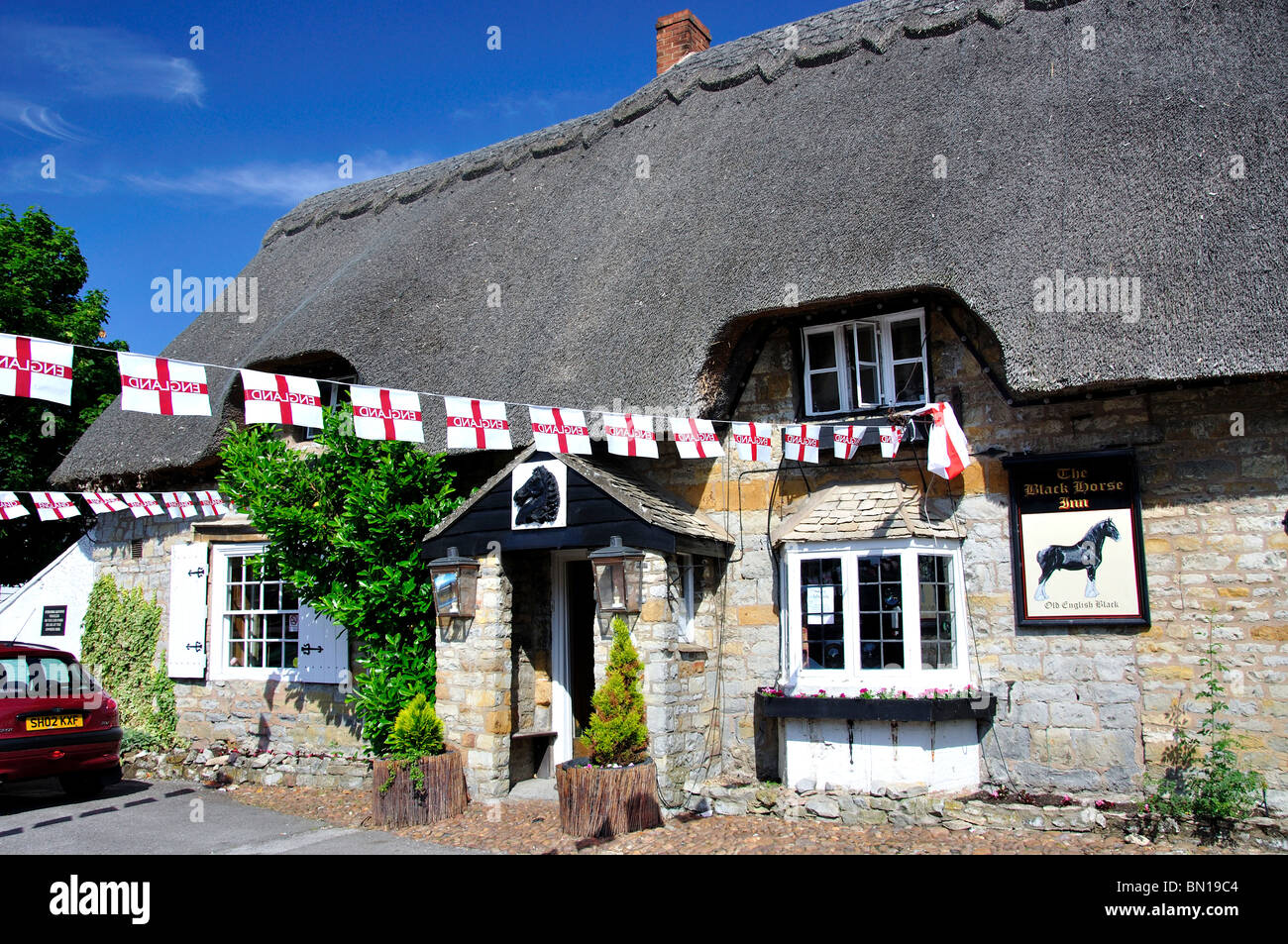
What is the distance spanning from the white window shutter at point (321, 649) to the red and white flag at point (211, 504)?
→ 6.33 ft

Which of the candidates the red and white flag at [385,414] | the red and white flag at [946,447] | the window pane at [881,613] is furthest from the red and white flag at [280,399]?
the red and white flag at [946,447]

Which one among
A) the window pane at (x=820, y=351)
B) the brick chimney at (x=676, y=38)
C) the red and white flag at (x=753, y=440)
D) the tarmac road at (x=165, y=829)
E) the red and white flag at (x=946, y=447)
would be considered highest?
the brick chimney at (x=676, y=38)

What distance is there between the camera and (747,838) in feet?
24.4

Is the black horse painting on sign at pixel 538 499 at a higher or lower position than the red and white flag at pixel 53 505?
lower

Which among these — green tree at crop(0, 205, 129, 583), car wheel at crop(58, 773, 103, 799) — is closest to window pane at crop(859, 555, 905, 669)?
car wheel at crop(58, 773, 103, 799)

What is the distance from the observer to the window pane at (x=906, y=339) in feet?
29.0

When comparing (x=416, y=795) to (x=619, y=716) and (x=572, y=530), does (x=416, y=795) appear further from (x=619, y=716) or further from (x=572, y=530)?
(x=572, y=530)

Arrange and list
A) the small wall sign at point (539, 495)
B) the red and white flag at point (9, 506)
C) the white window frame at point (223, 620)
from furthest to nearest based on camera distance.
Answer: the white window frame at point (223, 620) → the red and white flag at point (9, 506) → the small wall sign at point (539, 495)

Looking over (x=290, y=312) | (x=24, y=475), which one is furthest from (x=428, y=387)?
(x=24, y=475)

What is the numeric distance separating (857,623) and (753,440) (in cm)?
185

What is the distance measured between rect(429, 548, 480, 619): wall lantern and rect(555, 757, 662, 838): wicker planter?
1.94 meters

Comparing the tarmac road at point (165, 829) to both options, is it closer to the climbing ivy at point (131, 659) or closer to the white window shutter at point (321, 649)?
the white window shutter at point (321, 649)

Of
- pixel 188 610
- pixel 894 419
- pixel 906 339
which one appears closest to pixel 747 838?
pixel 894 419

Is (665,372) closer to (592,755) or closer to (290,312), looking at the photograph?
(592,755)
